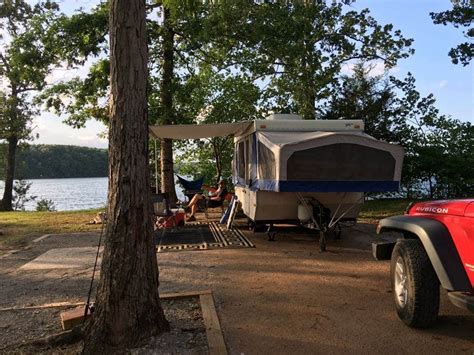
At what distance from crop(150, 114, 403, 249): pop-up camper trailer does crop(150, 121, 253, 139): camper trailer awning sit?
22mm

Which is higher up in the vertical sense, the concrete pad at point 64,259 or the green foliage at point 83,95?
the green foliage at point 83,95

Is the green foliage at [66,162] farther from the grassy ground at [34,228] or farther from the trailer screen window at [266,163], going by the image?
the trailer screen window at [266,163]

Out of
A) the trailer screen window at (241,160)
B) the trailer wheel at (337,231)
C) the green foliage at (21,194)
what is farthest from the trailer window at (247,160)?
the green foliage at (21,194)

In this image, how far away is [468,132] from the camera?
46.6 ft

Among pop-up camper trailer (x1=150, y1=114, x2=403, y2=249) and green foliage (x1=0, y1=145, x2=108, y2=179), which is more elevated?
green foliage (x1=0, y1=145, x2=108, y2=179)

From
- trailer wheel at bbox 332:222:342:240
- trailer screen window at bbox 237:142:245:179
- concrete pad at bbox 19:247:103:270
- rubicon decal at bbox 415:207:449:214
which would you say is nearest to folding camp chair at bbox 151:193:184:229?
trailer screen window at bbox 237:142:245:179

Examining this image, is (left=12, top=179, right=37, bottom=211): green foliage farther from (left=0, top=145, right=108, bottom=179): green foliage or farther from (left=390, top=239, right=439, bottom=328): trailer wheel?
(left=390, top=239, right=439, bottom=328): trailer wheel

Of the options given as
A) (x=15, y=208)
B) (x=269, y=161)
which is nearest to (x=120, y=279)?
(x=269, y=161)

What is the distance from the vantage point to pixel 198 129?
1052cm

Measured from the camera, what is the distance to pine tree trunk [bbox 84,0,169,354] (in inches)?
154

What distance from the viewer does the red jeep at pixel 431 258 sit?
3656 mm

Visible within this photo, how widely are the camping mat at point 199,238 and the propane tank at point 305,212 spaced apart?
984 millimetres

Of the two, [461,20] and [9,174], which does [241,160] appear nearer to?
[461,20]

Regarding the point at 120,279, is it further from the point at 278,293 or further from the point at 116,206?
the point at 278,293
